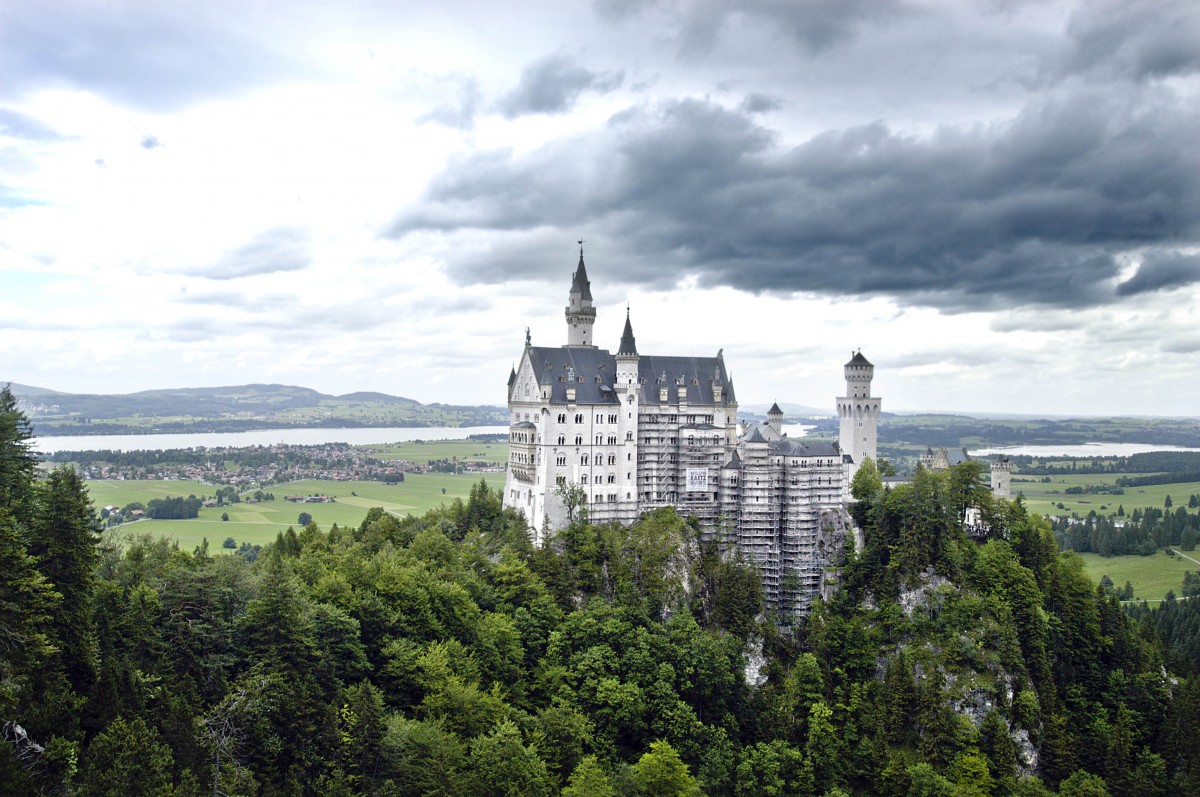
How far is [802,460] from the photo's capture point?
329ft

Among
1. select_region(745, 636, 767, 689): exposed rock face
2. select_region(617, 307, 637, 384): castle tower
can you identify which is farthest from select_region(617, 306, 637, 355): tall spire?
select_region(745, 636, 767, 689): exposed rock face

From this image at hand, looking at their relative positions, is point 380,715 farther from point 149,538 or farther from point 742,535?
point 742,535

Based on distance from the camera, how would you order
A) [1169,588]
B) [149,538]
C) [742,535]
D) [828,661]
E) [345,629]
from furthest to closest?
[1169,588] < [742,535] < [828,661] < [149,538] < [345,629]

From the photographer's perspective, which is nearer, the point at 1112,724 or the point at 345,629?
the point at 345,629

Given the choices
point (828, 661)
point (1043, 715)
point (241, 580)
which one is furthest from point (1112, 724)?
point (241, 580)

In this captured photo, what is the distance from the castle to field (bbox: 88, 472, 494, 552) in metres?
40.8

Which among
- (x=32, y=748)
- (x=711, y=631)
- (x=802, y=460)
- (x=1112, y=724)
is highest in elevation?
(x=802, y=460)

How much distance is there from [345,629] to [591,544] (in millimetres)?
34422

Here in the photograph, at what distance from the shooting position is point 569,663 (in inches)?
3137

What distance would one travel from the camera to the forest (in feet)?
154

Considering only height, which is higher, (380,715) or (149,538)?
(149,538)

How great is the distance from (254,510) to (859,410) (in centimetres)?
11376

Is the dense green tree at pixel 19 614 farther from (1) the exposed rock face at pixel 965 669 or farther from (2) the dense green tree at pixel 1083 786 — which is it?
(2) the dense green tree at pixel 1083 786

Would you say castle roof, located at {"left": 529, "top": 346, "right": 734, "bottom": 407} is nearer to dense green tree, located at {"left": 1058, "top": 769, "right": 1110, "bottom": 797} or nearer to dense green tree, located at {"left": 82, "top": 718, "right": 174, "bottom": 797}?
dense green tree, located at {"left": 1058, "top": 769, "right": 1110, "bottom": 797}
